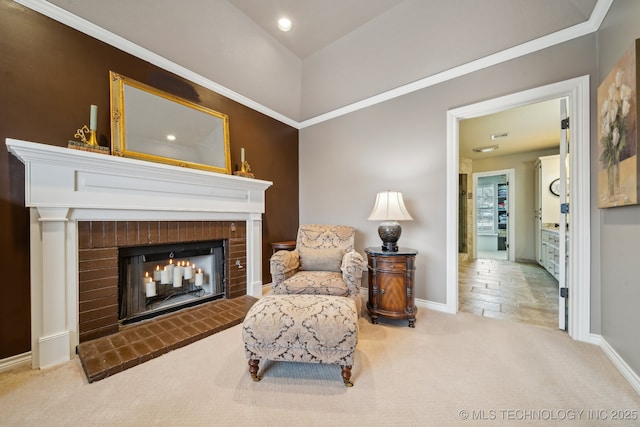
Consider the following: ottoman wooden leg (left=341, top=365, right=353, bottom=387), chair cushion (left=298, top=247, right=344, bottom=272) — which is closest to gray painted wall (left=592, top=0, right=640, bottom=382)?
ottoman wooden leg (left=341, top=365, right=353, bottom=387)

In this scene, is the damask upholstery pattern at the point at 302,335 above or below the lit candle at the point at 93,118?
below

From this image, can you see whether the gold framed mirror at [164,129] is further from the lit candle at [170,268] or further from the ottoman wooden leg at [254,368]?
the ottoman wooden leg at [254,368]

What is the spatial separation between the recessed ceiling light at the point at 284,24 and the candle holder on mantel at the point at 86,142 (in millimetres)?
2341

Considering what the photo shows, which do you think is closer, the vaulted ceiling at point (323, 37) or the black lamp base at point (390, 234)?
the vaulted ceiling at point (323, 37)

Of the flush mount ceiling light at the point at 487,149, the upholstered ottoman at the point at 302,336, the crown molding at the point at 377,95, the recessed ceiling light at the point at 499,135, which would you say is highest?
the crown molding at the point at 377,95

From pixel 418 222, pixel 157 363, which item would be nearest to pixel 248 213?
pixel 157 363

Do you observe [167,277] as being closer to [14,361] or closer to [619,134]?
[14,361]

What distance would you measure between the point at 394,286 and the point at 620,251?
58.8 inches

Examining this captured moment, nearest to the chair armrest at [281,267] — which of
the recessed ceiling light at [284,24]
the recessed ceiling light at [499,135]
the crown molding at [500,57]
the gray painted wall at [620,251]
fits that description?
the crown molding at [500,57]

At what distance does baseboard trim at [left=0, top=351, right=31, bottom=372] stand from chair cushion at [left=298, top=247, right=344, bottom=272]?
2088mm

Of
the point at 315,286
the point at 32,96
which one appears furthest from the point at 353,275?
the point at 32,96

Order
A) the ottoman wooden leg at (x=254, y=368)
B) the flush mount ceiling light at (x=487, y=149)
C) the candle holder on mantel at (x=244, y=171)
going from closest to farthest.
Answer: the ottoman wooden leg at (x=254, y=368) < the candle holder on mantel at (x=244, y=171) < the flush mount ceiling light at (x=487, y=149)

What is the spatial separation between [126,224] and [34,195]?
0.54m

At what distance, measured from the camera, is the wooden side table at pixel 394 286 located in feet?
6.93
